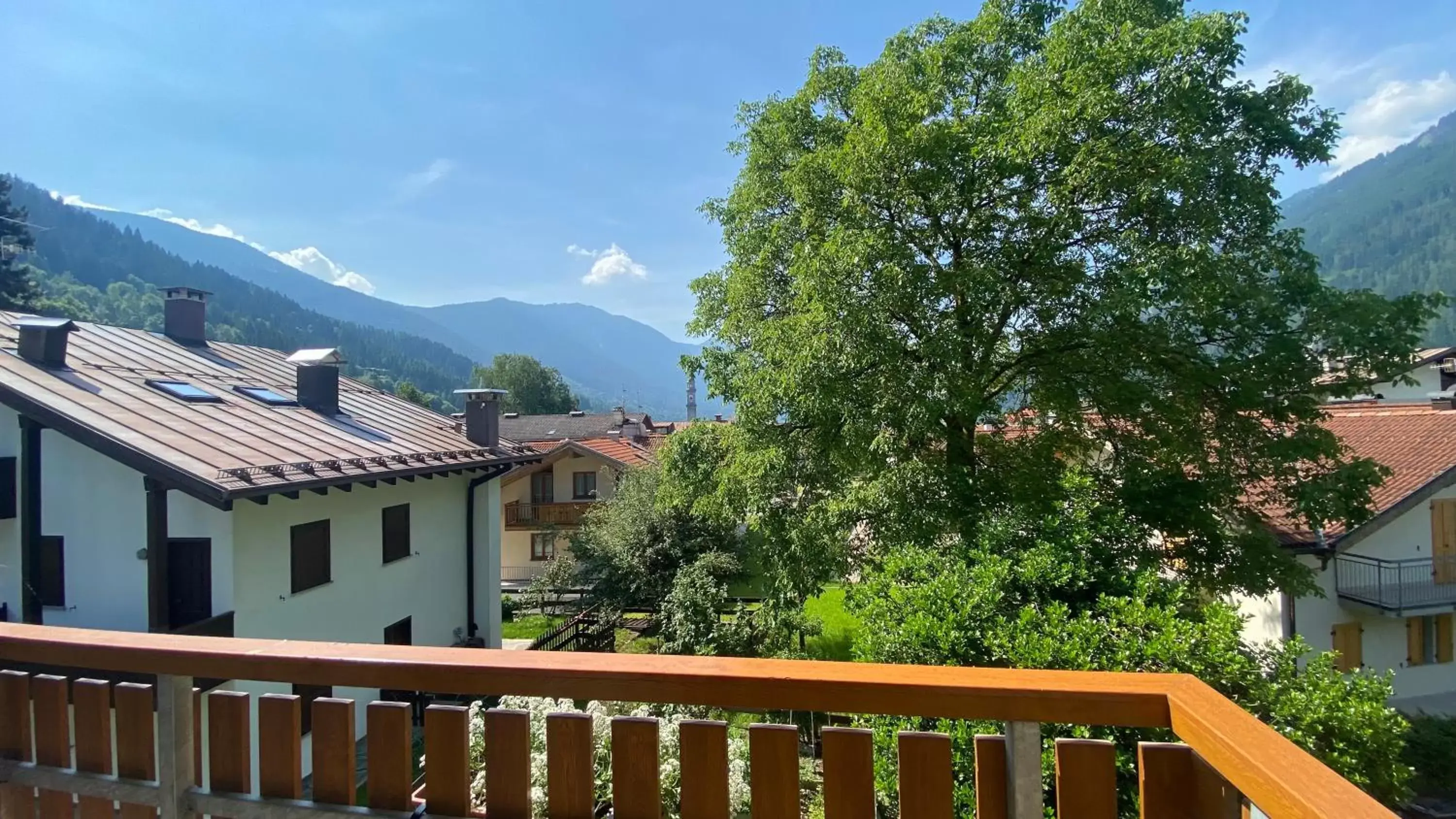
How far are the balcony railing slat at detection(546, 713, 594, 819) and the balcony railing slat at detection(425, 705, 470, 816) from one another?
19 centimetres

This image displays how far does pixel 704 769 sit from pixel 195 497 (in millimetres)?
8022

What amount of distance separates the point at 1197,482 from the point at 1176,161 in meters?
3.85

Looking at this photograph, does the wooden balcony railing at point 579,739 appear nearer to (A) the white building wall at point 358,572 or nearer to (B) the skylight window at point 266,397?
(A) the white building wall at point 358,572

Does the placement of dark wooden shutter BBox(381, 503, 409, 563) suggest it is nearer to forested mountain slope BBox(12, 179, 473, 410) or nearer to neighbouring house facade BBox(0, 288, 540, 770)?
neighbouring house facade BBox(0, 288, 540, 770)

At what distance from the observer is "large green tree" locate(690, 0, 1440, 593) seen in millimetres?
7840

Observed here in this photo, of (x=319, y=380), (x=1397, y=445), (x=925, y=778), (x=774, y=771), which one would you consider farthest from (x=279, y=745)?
(x=1397, y=445)

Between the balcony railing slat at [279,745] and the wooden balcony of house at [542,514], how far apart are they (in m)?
24.1

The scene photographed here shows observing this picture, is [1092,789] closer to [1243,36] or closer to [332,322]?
[1243,36]

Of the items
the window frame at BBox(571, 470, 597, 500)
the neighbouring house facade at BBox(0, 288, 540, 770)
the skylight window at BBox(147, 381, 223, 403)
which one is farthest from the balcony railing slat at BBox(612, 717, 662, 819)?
the window frame at BBox(571, 470, 597, 500)

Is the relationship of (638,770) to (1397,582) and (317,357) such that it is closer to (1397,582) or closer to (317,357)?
(317,357)

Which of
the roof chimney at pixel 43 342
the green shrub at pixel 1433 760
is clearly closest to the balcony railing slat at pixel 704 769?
the roof chimney at pixel 43 342

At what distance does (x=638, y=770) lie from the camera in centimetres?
130

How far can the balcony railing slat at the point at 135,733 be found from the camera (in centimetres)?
157

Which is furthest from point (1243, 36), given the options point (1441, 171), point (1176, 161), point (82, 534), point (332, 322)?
point (1441, 171)
